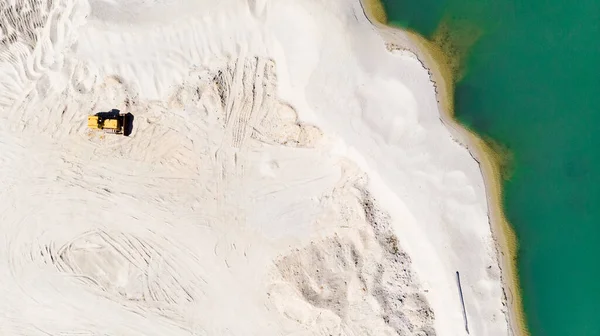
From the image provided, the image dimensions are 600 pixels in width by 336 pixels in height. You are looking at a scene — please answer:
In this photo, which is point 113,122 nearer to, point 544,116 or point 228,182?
point 228,182

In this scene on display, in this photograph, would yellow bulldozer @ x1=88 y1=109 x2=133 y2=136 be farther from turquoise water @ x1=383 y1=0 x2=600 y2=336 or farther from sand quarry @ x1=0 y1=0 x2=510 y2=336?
turquoise water @ x1=383 y1=0 x2=600 y2=336

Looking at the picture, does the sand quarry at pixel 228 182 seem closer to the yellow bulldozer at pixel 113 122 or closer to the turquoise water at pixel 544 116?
the yellow bulldozer at pixel 113 122

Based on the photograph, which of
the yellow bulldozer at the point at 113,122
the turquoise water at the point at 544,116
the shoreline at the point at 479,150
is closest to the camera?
the yellow bulldozer at the point at 113,122

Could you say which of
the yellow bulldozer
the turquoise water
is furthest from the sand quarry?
the turquoise water

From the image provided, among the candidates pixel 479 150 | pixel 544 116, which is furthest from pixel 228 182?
pixel 544 116

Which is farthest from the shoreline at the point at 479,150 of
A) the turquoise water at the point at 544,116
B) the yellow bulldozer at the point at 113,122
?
the yellow bulldozer at the point at 113,122

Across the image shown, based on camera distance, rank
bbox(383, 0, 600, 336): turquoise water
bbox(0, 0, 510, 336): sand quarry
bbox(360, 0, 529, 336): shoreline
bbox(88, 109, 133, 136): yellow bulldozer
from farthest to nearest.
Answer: bbox(383, 0, 600, 336): turquoise water, bbox(360, 0, 529, 336): shoreline, bbox(0, 0, 510, 336): sand quarry, bbox(88, 109, 133, 136): yellow bulldozer

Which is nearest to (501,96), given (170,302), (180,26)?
(180,26)
